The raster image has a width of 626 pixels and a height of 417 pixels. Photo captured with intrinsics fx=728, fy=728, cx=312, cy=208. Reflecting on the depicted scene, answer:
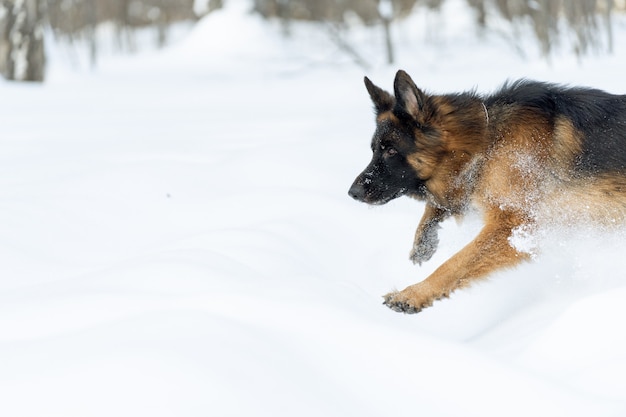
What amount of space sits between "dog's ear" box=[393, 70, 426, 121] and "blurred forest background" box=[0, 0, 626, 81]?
18.9 feet

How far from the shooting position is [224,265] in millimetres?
3588

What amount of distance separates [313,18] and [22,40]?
13.6m

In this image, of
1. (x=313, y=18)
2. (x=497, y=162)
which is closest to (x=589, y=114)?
(x=497, y=162)

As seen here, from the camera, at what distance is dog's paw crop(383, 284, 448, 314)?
11.5ft

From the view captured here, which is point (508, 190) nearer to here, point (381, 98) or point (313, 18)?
point (381, 98)

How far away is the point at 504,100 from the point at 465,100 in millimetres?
213

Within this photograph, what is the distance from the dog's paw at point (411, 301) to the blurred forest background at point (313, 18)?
251 inches

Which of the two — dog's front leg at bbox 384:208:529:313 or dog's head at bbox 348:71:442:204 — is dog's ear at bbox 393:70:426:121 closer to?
dog's head at bbox 348:71:442:204

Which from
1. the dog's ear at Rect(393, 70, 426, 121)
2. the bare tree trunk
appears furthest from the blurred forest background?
the dog's ear at Rect(393, 70, 426, 121)

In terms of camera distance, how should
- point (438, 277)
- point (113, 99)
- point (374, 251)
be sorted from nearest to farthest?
1. point (438, 277)
2. point (374, 251)
3. point (113, 99)

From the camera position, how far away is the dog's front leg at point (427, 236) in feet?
13.9

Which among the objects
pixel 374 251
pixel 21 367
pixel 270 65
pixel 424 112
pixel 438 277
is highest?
pixel 424 112

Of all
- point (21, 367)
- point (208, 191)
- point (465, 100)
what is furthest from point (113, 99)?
point (21, 367)

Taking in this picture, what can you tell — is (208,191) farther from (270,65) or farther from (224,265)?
(270,65)
